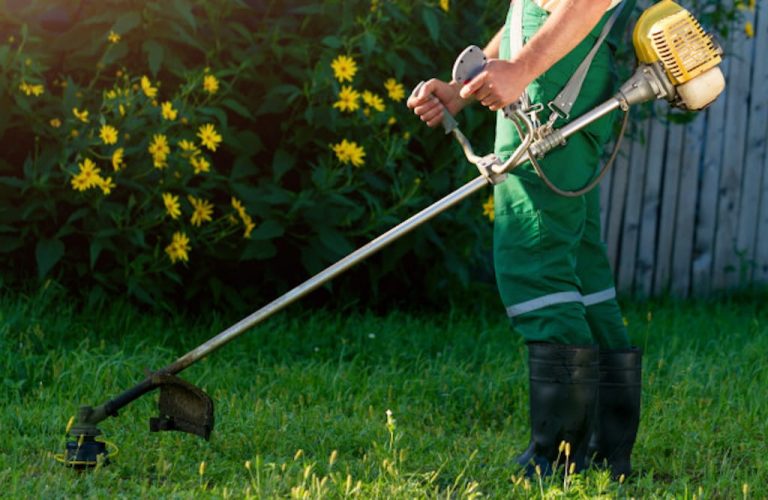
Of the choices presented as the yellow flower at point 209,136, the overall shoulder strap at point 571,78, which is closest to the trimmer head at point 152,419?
the overall shoulder strap at point 571,78

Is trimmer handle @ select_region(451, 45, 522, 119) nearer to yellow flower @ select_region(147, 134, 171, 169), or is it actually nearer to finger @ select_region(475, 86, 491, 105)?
finger @ select_region(475, 86, 491, 105)

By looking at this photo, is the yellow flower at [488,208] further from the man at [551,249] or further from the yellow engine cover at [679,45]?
the yellow engine cover at [679,45]

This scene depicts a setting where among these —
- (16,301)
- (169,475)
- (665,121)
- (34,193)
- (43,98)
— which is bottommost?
(169,475)

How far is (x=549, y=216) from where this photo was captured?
9.92ft

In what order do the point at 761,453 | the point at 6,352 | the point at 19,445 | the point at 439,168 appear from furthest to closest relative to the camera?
the point at 439,168 → the point at 6,352 → the point at 761,453 → the point at 19,445

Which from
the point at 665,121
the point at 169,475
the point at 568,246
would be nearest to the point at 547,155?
the point at 568,246

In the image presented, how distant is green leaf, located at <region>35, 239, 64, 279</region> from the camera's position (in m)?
4.43

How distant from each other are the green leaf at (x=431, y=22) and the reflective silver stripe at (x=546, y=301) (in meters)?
1.81

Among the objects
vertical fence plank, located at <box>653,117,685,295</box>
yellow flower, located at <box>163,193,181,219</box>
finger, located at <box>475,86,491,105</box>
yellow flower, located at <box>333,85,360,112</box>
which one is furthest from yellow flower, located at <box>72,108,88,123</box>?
vertical fence plank, located at <box>653,117,685,295</box>

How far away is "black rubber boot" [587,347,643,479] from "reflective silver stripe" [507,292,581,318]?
0.28m

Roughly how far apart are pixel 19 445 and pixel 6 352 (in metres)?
0.78

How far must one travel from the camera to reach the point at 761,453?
3596 mm

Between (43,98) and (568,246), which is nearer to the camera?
(568,246)

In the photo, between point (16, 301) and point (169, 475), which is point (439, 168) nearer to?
point (16, 301)
